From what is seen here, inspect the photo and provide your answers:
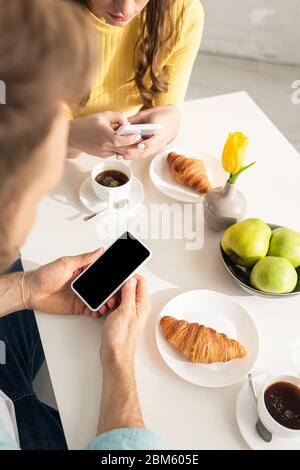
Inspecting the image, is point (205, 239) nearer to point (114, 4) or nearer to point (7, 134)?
point (114, 4)

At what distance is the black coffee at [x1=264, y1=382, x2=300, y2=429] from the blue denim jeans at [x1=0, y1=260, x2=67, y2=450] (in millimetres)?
409

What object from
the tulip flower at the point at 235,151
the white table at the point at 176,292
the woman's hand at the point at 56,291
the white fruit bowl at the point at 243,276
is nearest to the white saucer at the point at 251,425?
the white table at the point at 176,292

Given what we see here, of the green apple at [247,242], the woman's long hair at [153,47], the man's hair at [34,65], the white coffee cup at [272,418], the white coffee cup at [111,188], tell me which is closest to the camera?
the man's hair at [34,65]

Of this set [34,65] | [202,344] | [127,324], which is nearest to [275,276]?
[202,344]

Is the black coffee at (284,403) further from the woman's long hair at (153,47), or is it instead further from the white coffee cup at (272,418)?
the woman's long hair at (153,47)

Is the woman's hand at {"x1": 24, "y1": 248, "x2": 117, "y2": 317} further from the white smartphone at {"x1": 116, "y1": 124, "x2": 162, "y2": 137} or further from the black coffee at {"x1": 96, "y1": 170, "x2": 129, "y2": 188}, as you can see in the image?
the white smartphone at {"x1": 116, "y1": 124, "x2": 162, "y2": 137}

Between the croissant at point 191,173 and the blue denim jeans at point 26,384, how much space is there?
0.48m

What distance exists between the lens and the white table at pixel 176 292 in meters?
0.81

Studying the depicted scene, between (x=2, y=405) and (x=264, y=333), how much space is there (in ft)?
1.67

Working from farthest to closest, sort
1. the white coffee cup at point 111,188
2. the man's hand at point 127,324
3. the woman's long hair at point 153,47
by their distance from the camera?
the woman's long hair at point 153,47, the white coffee cup at point 111,188, the man's hand at point 127,324

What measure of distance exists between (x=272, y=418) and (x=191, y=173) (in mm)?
584

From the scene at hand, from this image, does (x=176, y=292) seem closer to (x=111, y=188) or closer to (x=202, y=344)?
(x=202, y=344)

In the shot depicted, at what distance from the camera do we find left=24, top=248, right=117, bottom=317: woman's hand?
3.01ft

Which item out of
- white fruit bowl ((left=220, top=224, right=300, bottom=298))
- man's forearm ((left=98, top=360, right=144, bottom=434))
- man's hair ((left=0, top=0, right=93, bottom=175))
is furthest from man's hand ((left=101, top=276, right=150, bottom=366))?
man's hair ((left=0, top=0, right=93, bottom=175))
